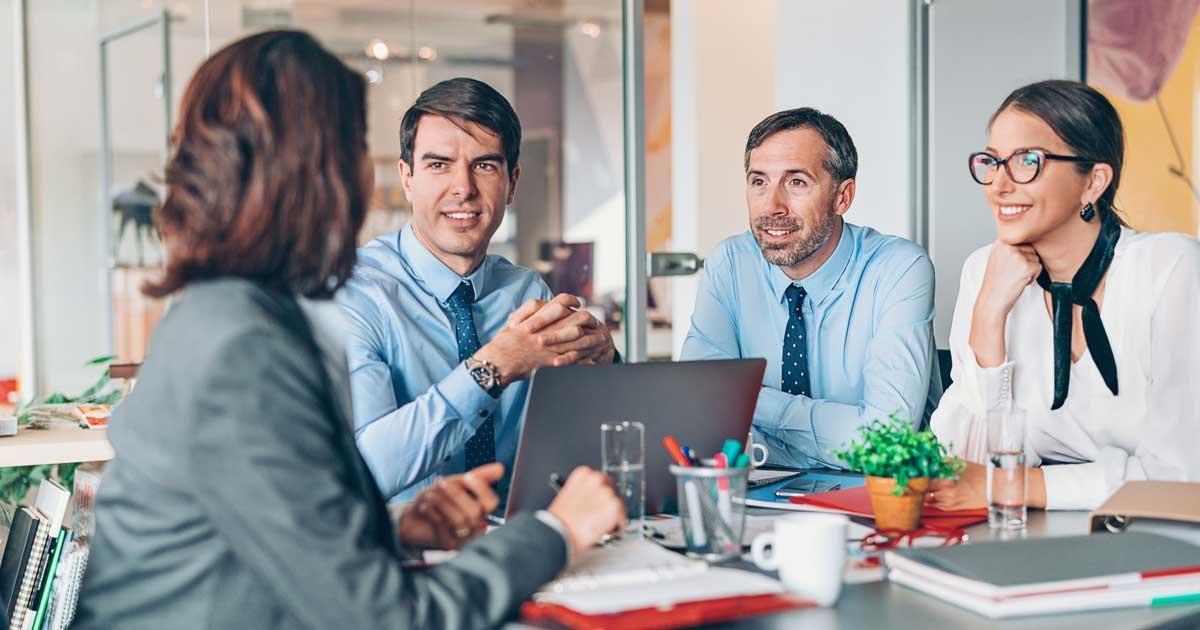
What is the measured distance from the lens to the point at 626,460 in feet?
5.28

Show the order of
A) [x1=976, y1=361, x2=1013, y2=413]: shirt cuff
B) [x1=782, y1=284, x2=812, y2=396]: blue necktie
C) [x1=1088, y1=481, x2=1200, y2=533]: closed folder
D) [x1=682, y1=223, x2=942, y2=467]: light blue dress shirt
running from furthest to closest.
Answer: [x1=782, y1=284, x2=812, y2=396]: blue necktie, [x1=682, y1=223, x2=942, y2=467]: light blue dress shirt, [x1=976, y1=361, x2=1013, y2=413]: shirt cuff, [x1=1088, y1=481, x2=1200, y2=533]: closed folder

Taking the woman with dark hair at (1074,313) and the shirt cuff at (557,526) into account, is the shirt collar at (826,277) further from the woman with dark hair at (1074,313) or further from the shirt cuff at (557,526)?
the shirt cuff at (557,526)

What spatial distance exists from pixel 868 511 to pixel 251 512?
39.4 inches

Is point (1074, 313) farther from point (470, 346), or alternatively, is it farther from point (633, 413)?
point (470, 346)

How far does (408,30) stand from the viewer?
4523mm

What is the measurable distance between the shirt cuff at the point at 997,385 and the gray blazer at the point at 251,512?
51.0 inches

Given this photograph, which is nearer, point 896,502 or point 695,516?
point 695,516

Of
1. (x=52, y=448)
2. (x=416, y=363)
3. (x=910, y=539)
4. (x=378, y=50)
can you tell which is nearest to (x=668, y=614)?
(x=910, y=539)

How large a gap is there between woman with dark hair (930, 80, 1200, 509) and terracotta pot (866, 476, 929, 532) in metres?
0.43

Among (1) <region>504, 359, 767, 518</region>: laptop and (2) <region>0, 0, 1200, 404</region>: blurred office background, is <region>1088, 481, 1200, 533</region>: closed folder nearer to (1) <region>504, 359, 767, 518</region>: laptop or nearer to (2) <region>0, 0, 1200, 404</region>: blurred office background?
(1) <region>504, 359, 767, 518</region>: laptop

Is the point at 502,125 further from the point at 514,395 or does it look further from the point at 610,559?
the point at 610,559

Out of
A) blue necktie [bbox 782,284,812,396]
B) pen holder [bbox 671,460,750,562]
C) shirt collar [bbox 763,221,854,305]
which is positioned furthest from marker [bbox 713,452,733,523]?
shirt collar [bbox 763,221,854,305]

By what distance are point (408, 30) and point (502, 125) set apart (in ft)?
7.54

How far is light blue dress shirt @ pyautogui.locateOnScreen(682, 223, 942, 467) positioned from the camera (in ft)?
8.25
